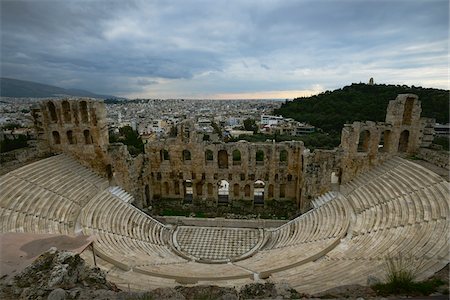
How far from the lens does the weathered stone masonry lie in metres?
21.5

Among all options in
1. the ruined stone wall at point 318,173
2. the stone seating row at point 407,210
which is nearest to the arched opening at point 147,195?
the ruined stone wall at point 318,173

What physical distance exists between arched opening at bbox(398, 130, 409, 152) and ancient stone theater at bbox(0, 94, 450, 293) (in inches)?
4.4

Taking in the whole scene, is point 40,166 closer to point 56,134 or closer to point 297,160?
point 56,134

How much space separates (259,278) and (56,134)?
19674 mm

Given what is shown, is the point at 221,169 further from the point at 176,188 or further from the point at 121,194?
the point at 121,194

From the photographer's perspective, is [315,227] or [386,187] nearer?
[315,227]

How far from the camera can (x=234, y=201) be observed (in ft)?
82.1

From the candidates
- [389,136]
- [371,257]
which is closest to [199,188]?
[371,257]

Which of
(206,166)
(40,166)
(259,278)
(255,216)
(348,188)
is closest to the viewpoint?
(259,278)

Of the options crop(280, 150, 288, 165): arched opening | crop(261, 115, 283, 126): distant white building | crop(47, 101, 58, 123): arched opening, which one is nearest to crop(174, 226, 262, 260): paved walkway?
crop(280, 150, 288, 165): arched opening

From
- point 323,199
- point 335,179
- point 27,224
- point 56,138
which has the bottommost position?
point 323,199

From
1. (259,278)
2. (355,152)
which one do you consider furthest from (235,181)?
(259,278)

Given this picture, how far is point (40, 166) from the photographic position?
764 inches

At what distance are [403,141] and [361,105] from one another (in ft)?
97.6
